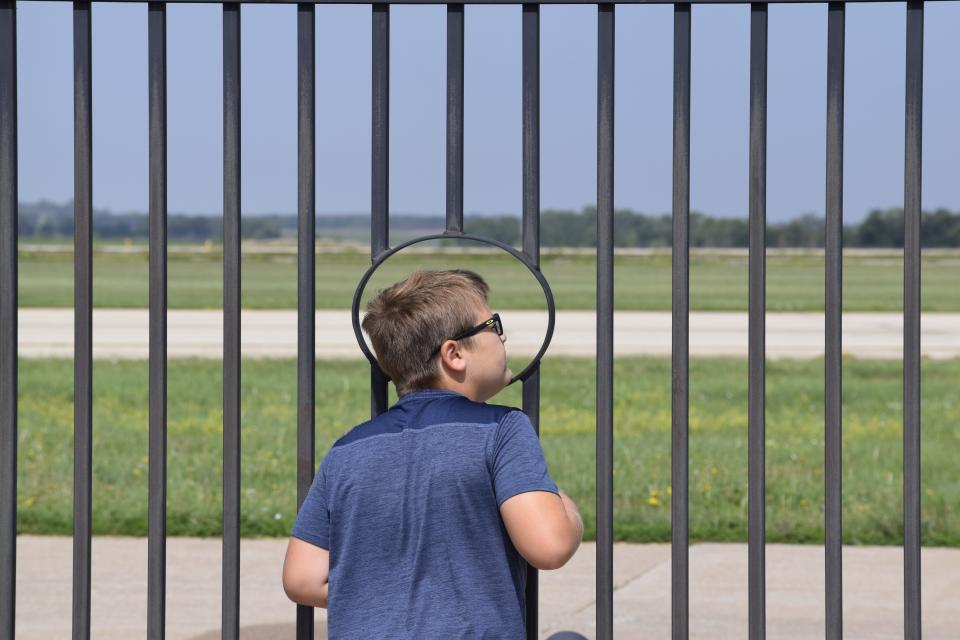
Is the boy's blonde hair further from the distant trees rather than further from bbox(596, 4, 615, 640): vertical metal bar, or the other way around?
the distant trees

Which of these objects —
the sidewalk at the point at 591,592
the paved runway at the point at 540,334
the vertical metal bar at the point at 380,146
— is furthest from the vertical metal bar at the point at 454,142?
the paved runway at the point at 540,334

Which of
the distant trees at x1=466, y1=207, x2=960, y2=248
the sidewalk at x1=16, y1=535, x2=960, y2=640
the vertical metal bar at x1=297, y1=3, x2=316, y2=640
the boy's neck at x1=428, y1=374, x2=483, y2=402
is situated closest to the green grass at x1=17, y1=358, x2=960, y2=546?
the sidewalk at x1=16, y1=535, x2=960, y2=640

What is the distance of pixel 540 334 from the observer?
18109 millimetres

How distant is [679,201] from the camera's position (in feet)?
7.45

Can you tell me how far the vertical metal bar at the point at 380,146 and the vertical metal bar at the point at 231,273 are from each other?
0.82 ft

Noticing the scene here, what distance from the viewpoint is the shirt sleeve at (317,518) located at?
80.0 inches

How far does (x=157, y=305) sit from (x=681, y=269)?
37.9 inches

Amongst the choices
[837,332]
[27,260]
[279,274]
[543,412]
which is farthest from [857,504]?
Result: [27,260]

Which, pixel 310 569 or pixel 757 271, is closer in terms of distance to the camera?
pixel 310 569

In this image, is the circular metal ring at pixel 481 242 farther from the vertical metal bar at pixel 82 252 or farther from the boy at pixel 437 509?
the vertical metal bar at pixel 82 252

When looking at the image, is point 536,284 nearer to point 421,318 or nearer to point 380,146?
point 380,146

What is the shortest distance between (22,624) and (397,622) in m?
3.09

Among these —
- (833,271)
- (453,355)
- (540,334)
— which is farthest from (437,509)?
(540,334)

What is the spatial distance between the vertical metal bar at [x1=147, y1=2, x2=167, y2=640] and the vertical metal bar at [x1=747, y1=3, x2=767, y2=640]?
1069 millimetres
